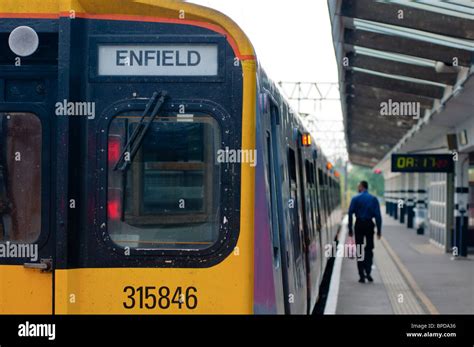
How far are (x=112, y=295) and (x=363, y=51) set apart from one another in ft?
34.2

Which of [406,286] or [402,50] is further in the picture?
[406,286]

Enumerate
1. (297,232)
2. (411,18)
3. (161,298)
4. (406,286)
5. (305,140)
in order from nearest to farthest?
(161,298)
(297,232)
(305,140)
(411,18)
(406,286)

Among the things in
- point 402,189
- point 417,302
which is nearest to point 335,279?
point 417,302

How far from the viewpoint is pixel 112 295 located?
14.8 ft

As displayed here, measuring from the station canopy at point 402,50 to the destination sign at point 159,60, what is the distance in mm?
6518

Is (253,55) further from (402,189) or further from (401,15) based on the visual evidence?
(402,189)

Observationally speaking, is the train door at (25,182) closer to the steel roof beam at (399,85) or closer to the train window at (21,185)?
the train window at (21,185)

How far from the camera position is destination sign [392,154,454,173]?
732 inches

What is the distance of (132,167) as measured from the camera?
4562mm

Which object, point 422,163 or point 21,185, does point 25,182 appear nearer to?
point 21,185

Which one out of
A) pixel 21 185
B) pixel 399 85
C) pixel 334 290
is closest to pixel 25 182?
pixel 21 185

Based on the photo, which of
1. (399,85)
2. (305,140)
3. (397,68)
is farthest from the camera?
(399,85)

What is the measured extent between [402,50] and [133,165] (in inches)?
358

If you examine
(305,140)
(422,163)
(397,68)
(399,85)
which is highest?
(397,68)
